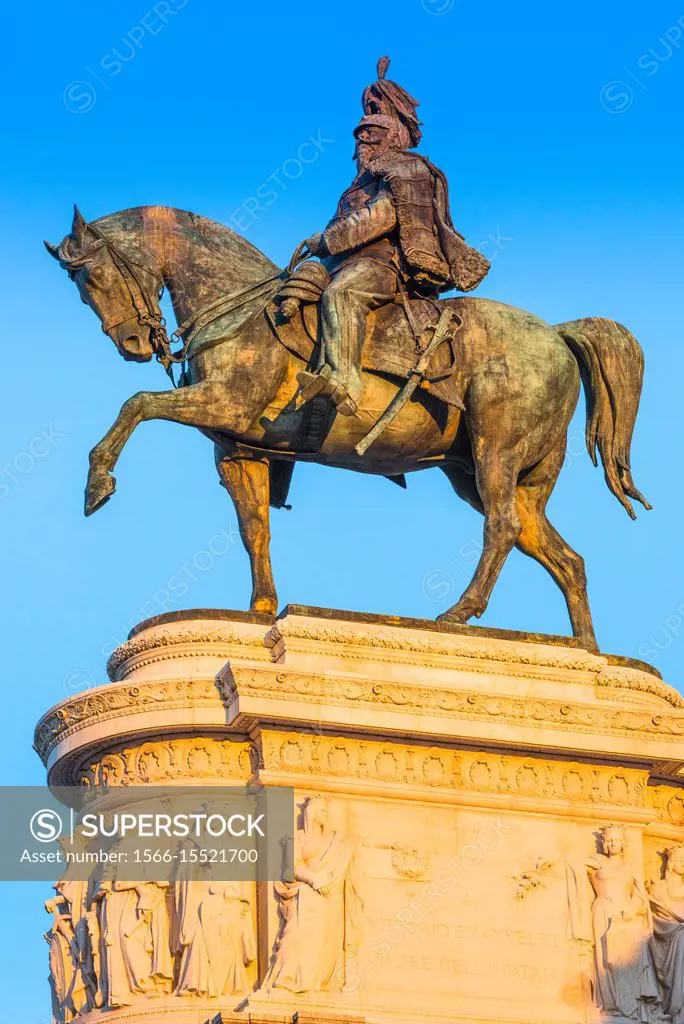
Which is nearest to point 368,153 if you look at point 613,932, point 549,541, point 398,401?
point 398,401

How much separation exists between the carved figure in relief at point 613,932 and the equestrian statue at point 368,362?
112 inches

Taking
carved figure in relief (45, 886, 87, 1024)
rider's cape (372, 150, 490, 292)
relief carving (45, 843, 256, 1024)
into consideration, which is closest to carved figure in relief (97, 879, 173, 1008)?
relief carving (45, 843, 256, 1024)

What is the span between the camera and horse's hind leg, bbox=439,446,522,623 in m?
24.3

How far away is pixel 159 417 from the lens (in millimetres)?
23656

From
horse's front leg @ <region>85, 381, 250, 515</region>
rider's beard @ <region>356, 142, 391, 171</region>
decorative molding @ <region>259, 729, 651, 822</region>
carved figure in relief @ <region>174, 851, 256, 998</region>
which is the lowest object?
carved figure in relief @ <region>174, 851, 256, 998</region>

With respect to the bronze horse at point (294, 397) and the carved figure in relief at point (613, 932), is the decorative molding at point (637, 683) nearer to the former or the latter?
the bronze horse at point (294, 397)

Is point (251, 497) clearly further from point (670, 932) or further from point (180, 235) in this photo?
point (670, 932)

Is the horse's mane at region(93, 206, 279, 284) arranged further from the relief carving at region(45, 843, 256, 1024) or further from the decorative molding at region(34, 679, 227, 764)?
the relief carving at region(45, 843, 256, 1024)

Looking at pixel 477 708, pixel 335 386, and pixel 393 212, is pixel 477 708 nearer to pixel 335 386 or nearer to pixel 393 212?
pixel 335 386

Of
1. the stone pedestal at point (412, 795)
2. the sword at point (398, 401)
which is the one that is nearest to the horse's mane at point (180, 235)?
the sword at point (398, 401)

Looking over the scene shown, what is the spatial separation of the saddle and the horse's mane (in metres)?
0.77

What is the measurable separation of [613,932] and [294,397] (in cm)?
611

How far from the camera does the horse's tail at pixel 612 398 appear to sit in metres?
25.5

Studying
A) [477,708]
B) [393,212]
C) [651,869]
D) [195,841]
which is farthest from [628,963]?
[393,212]
